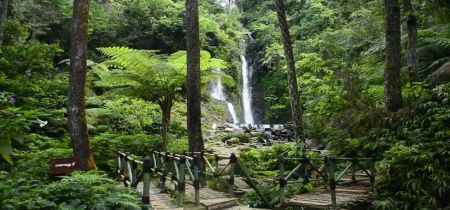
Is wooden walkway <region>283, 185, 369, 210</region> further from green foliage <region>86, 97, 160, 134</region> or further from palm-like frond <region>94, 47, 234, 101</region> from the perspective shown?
green foliage <region>86, 97, 160, 134</region>

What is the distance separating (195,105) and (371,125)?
4.28 m

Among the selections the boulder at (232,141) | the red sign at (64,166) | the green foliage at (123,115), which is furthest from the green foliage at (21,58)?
the boulder at (232,141)

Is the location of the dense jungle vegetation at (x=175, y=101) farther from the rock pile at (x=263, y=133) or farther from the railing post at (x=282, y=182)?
the rock pile at (x=263, y=133)

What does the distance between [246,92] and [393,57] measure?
17.3m

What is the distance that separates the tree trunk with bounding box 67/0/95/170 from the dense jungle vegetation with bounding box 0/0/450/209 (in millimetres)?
53

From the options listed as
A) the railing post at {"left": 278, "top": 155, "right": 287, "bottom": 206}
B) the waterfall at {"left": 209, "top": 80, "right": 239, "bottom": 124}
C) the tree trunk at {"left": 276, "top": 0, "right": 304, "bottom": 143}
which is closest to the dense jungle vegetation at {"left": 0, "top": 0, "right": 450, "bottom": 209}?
the tree trunk at {"left": 276, "top": 0, "right": 304, "bottom": 143}

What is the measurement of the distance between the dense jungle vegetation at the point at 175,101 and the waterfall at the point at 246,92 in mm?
4624

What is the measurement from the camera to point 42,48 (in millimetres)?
11695

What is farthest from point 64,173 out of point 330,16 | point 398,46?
point 330,16

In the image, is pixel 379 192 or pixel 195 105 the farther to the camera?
pixel 195 105

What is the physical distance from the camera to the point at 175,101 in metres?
12.2

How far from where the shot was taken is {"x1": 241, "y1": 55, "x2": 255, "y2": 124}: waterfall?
25.2 metres

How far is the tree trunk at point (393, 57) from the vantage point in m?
8.86

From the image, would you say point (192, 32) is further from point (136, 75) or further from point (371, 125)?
point (371, 125)
